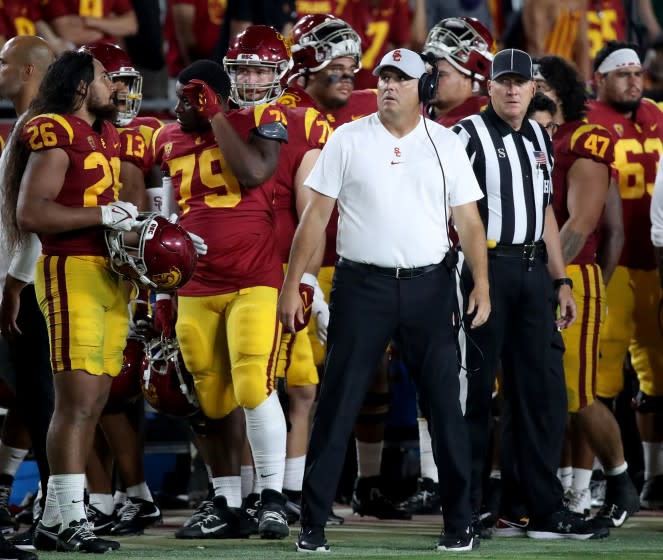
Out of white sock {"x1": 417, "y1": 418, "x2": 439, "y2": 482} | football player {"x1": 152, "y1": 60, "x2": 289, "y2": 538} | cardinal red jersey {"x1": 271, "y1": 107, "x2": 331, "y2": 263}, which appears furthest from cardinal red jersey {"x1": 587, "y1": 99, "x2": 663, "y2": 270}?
football player {"x1": 152, "y1": 60, "x2": 289, "y2": 538}

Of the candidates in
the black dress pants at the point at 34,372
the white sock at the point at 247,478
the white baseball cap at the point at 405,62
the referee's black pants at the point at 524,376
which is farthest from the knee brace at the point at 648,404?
the black dress pants at the point at 34,372

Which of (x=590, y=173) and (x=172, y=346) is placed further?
(x=590, y=173)

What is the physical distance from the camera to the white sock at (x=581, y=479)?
6652mm

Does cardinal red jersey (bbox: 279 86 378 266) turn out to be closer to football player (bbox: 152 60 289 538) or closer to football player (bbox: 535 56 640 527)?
football player (bbox: 152 60 289 538)

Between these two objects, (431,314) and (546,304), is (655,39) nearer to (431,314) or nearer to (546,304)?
(546,304)

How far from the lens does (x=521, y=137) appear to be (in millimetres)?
5902

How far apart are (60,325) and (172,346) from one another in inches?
31.3

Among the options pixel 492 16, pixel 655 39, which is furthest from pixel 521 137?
pixel 492 16

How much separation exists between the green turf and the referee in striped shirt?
0.79 ft

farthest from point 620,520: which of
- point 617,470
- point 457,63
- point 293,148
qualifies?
point 457,63

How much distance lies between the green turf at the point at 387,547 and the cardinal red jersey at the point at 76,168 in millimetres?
1111

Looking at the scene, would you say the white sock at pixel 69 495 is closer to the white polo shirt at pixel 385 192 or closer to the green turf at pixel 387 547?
the green turf at pixel 387 547

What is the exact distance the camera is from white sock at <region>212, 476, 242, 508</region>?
6.01 meters

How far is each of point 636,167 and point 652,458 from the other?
1.41 meters
